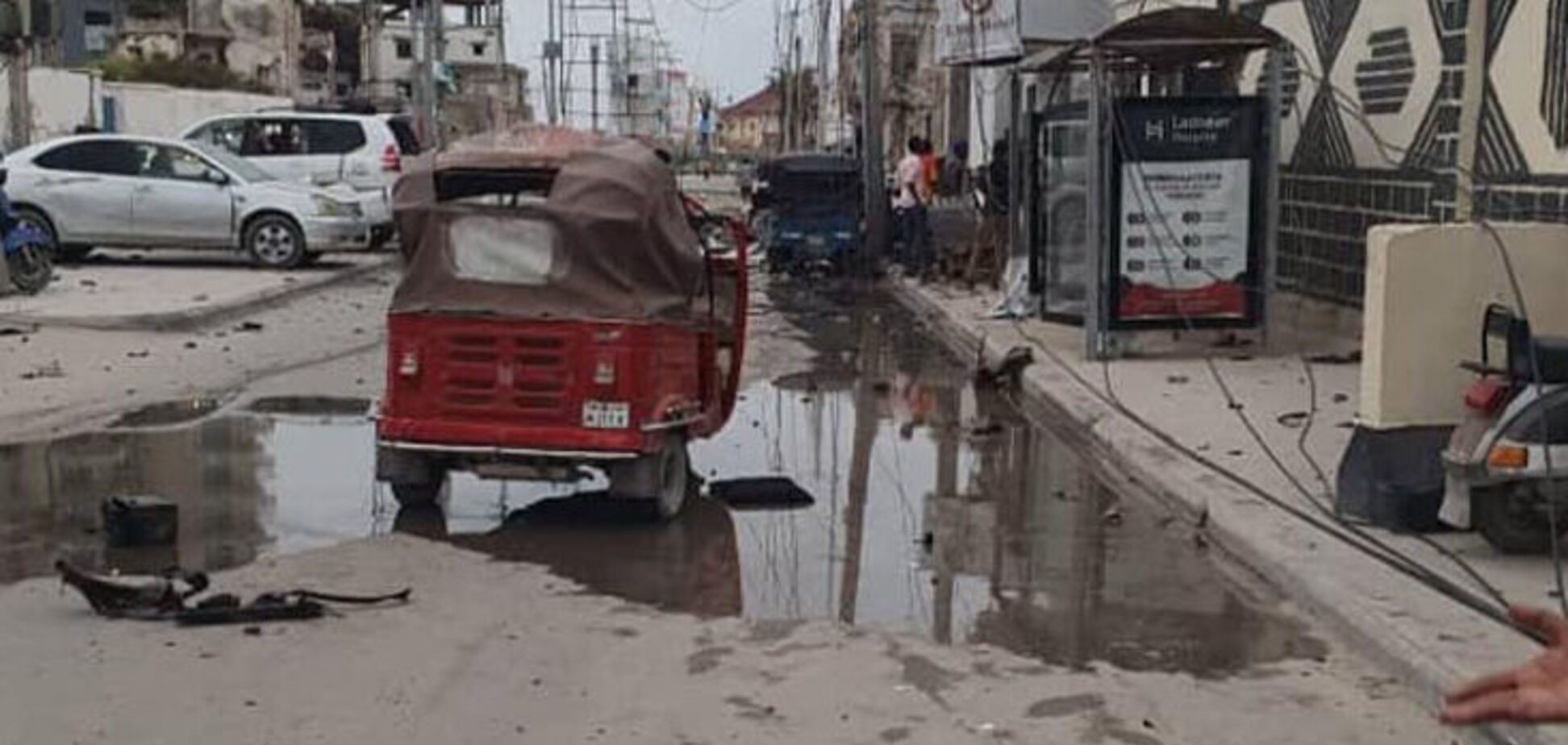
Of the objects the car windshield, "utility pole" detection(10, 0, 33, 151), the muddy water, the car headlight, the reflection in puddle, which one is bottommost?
the muddy water

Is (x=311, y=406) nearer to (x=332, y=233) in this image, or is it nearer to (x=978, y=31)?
(x=332, y=233)

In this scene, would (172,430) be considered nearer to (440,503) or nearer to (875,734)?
(440,503)

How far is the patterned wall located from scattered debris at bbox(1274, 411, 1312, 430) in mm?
1873

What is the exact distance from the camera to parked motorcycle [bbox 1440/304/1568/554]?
7898mm

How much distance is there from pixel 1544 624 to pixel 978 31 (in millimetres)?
21766

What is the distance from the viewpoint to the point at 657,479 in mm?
9812

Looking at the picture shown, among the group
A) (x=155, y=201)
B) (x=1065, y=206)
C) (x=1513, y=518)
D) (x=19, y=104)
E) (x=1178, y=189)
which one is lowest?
(x=1513, y=518)

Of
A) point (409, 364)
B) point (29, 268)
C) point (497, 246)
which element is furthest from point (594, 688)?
point (29, 268)

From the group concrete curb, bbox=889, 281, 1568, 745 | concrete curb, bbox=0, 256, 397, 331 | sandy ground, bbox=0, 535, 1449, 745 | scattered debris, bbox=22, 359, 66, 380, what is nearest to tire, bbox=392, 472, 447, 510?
sandy ground, bbox=0, 535, 1449, 745

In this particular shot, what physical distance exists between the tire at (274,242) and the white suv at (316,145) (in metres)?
3.42

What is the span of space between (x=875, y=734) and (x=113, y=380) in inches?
399

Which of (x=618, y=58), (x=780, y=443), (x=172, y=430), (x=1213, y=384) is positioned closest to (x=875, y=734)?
(x=780, y=443)

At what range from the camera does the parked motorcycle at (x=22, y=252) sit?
19.5m

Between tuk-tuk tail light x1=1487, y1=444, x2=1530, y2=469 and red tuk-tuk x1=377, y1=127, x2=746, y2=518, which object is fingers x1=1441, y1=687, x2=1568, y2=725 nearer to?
tuk-tuk tail light x1=1487, y1=444, x2=1530, y2=469
